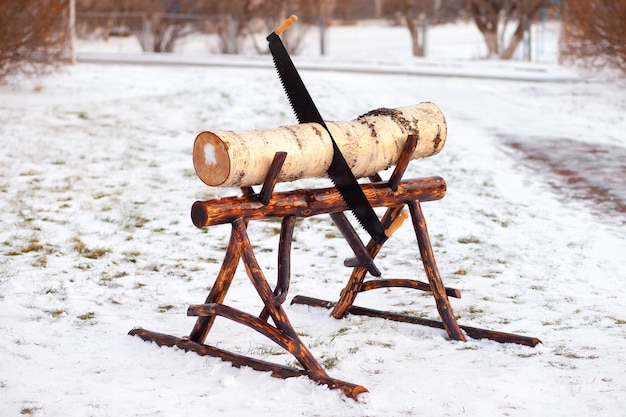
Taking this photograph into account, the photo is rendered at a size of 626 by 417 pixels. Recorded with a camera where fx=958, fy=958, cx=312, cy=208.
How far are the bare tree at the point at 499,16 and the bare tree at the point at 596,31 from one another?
37.4ft

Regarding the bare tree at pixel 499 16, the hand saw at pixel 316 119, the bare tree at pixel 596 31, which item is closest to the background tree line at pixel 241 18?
the bare tree at pixel 499 16

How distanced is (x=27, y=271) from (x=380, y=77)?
15428 mm

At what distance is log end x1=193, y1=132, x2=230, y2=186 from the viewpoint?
14.3 feet

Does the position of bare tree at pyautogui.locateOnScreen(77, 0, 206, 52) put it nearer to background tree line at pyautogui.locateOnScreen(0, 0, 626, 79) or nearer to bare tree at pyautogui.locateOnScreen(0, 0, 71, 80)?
background tree line at pyautogui.locateOnScreen(0, 0, 626, 79)

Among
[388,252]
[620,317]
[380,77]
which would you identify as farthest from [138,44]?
[620,317]

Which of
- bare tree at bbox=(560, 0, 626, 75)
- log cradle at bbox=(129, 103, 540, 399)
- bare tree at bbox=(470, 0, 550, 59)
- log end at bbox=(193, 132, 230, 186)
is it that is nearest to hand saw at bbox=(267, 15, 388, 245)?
log cradle at bbox=(129, 103, 540, 399)

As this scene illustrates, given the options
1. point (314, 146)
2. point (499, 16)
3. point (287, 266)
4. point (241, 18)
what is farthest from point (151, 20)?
point (287, 266)

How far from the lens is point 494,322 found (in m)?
5.44

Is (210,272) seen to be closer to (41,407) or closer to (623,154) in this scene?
(41,407)

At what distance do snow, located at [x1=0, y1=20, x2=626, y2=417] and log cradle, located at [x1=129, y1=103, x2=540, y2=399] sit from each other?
10 centimetres

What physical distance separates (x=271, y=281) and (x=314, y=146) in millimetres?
1910

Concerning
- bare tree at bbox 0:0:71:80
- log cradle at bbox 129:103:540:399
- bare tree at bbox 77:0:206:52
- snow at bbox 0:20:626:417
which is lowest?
snow at bbox 0:20:626:417

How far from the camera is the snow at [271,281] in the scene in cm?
427

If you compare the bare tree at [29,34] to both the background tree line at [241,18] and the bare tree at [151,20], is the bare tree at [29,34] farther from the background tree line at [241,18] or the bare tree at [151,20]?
the bare tree at [151,20]
